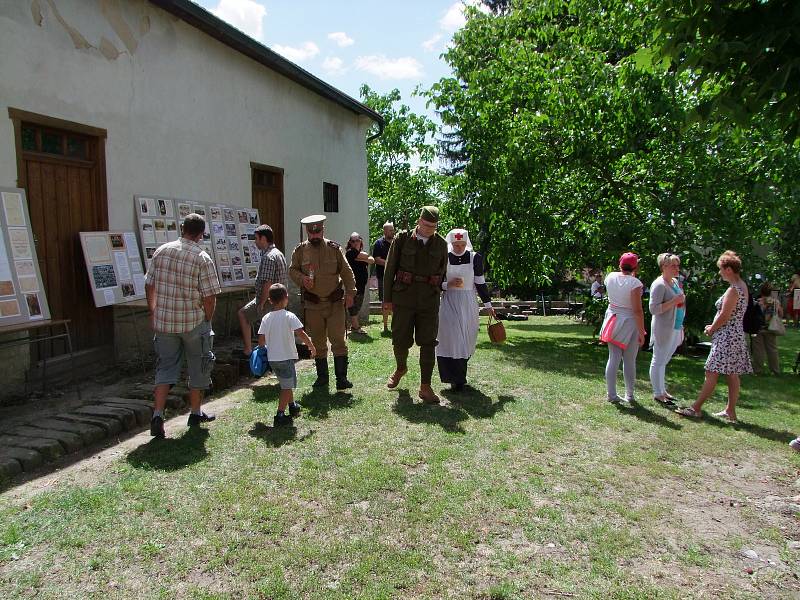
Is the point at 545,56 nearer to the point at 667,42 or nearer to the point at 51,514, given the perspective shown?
the point at 667,42

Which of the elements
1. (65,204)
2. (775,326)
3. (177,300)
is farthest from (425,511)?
(775,326)

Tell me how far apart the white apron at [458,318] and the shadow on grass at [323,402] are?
1.19 metres

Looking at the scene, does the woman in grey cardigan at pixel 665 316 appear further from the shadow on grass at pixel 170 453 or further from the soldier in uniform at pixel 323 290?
the shadow on grass at pixel 170 453

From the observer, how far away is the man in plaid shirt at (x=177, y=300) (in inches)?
197

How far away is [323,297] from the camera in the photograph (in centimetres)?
651

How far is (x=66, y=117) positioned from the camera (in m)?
6.48

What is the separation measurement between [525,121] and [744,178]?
4.03 meters

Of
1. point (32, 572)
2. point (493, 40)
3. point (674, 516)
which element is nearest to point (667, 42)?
point (674, 516)

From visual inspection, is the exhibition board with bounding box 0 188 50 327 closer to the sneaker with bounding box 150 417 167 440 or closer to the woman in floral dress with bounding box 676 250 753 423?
the sneaker with bounding box 150 417 167 440

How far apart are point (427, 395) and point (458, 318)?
938 millimetres

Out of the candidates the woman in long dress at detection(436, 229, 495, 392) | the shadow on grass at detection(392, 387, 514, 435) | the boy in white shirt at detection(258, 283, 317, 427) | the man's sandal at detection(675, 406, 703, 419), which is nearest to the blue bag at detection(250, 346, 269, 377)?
the boy in white shirt at detection(258, 283, 317, 427)

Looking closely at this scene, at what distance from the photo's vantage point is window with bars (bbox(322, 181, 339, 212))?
12538mm

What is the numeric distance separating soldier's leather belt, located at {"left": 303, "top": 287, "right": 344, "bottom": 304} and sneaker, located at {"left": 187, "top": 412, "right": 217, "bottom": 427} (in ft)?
5.50

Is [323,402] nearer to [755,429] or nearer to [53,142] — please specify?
Result: [53,142]
